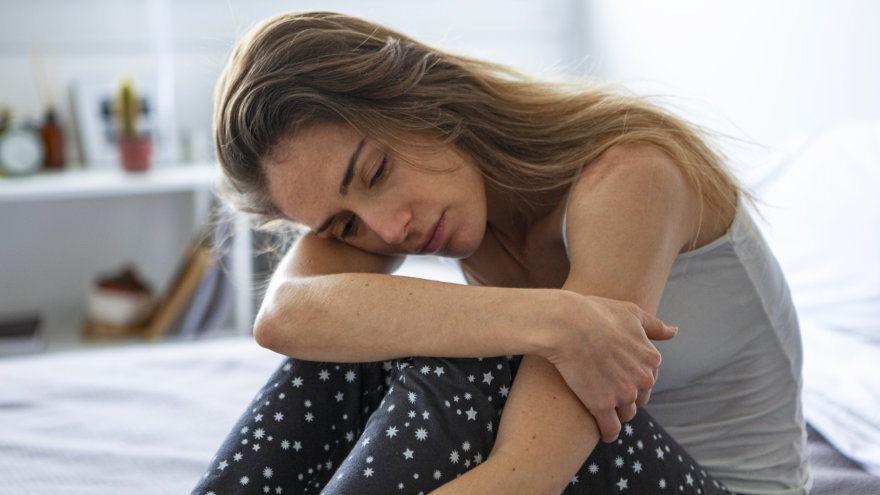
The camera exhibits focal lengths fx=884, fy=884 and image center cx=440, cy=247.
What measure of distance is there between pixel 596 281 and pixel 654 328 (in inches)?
2.6

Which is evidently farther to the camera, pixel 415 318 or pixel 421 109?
pixel 421 109

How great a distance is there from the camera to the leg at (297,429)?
82 cm

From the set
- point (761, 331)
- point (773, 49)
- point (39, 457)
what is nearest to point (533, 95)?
point (761, 331)

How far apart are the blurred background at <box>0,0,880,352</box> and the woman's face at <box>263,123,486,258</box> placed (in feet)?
4.00

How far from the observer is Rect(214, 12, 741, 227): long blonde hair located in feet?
2.90

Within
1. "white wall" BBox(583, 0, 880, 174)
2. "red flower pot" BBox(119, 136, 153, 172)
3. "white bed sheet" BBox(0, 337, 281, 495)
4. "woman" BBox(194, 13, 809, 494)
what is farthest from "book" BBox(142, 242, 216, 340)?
"woman" BBox(194, 13, 809, 494)

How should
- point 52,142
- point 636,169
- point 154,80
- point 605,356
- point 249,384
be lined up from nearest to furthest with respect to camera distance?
point 605,356 → point 636,169 → point 249,384 → point 52,142 → point 154,80

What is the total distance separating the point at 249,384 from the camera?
138 centimetres

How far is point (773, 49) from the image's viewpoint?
178 cm

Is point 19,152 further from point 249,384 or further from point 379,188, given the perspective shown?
point 379,188

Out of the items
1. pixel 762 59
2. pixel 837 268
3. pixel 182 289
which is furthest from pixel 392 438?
pixel 182 289

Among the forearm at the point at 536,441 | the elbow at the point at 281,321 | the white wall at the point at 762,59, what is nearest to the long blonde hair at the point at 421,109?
the elbow at the point at 281,321

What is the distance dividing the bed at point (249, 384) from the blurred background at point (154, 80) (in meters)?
0.58

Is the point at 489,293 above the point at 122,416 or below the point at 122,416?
above
